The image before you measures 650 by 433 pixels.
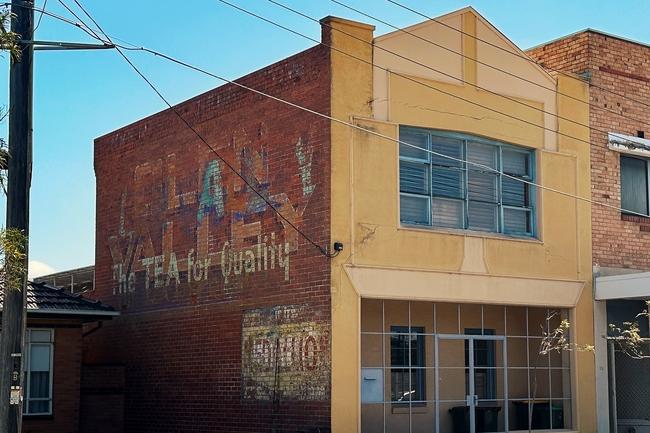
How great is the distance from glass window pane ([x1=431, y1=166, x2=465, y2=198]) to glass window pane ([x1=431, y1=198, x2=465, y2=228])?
0.14 m

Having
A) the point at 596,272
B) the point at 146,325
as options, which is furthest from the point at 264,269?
the point at 596,272

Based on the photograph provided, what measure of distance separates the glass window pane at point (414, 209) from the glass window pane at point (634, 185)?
5.80m

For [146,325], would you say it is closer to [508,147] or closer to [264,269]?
[264,269]

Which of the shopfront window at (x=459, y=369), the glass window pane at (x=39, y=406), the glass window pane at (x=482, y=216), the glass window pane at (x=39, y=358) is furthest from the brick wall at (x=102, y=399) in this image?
the glass window pane at (x=482, y=216)

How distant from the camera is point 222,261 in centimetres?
2178

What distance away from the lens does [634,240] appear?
23.5 m

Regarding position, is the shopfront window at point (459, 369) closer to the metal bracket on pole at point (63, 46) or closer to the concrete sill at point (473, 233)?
the concrete sill at point (473, 233)

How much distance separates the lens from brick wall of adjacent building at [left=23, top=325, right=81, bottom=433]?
2216 centimetres

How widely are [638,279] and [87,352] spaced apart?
43.8ft

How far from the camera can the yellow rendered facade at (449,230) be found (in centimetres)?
1884

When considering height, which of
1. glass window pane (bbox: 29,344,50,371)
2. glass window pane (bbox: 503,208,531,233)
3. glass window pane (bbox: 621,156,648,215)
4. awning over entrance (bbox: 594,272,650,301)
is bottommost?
glass window pane (bbox: 29,344,50,371)

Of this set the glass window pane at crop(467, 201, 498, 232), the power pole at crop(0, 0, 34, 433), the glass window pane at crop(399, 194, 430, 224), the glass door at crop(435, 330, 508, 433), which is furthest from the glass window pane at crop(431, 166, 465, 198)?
the power pole at crop(0, 0, 34, 433)

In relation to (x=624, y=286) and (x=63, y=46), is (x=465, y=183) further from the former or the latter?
(x=63, y=46)

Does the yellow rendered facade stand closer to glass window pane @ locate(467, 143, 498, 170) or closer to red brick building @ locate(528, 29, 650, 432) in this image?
glass window pane @ locate(467, 143, 498, 170)
